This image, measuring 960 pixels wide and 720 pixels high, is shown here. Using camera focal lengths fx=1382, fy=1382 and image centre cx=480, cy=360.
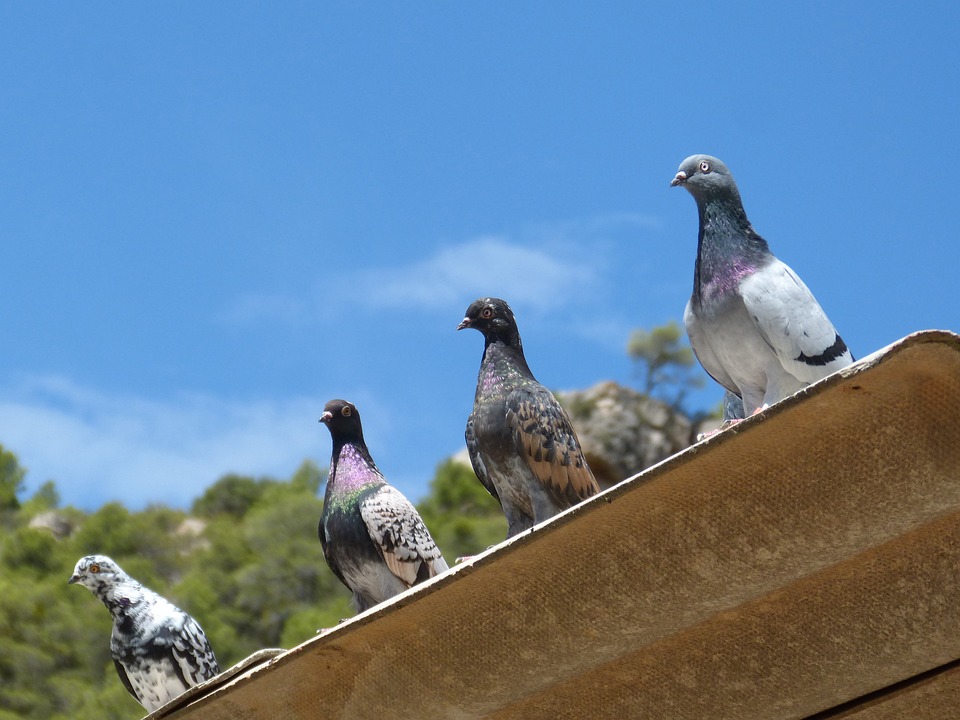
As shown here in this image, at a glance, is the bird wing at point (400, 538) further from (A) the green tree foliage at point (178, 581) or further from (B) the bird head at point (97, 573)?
(A) the green tree foliage at point (178, 581)

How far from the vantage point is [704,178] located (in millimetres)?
5445

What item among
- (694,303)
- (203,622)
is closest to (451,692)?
(694,303)

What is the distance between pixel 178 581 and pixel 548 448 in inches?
1411

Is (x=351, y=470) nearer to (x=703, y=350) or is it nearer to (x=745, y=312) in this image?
(x=703, y=350)

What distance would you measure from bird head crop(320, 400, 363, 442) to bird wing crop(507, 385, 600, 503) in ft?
4.74

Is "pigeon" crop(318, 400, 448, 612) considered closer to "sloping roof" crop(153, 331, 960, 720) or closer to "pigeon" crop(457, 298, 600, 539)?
"pigeon" crop(457, 298, 600, 539)

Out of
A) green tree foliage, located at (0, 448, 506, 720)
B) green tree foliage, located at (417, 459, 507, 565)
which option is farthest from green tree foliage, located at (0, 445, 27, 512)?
green tree foliage, located at (417, 459, 507, 565)

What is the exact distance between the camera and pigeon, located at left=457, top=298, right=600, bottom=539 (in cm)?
561

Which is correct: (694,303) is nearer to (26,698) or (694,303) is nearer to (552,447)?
(552,447)

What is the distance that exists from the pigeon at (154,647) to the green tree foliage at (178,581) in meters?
15.9

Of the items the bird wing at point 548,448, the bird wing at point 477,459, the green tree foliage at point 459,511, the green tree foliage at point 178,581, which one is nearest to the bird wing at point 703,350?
the bird wing at point 548,448

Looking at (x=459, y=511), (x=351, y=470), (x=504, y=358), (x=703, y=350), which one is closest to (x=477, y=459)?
(x=504, y=358)

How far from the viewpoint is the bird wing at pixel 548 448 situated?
5.60 m

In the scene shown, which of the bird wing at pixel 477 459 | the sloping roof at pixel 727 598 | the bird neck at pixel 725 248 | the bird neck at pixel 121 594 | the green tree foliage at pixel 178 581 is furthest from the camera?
the green tree foliage at pixel 178 581
